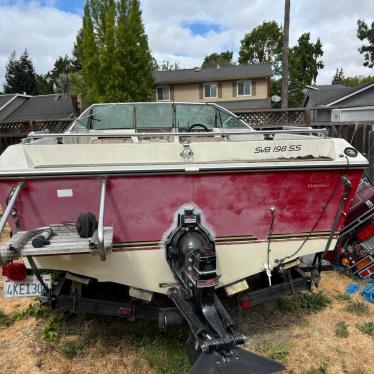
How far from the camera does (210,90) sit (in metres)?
31.1

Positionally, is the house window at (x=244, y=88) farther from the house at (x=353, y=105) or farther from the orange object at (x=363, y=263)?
the orange object at (x=363, y=263)

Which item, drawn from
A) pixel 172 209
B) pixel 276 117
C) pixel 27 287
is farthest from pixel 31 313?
pixel 276 117

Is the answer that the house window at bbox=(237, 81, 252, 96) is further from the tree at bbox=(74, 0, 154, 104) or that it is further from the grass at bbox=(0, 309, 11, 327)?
the grass at bbox=(0, 309, 11, 327)

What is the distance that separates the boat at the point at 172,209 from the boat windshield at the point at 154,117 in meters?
2.14

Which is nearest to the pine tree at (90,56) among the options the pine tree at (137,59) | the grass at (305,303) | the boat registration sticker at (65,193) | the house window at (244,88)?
the pine tree at (137,59)

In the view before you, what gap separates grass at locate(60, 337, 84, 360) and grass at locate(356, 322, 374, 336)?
253 cm

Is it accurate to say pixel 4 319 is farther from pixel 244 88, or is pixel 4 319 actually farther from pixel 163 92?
pixel 244 88

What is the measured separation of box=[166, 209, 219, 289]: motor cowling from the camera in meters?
2.54

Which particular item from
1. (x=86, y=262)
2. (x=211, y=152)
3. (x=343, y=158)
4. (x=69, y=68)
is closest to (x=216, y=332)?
(x=86, y=262)

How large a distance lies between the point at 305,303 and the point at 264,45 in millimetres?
52207

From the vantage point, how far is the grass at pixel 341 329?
3.59 metres

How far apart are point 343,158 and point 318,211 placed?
18.7 inches

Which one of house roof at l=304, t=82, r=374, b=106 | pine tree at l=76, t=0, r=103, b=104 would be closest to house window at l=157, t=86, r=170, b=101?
pine tree at l=76, t=0, r=103, b=104

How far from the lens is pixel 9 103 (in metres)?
32.0
